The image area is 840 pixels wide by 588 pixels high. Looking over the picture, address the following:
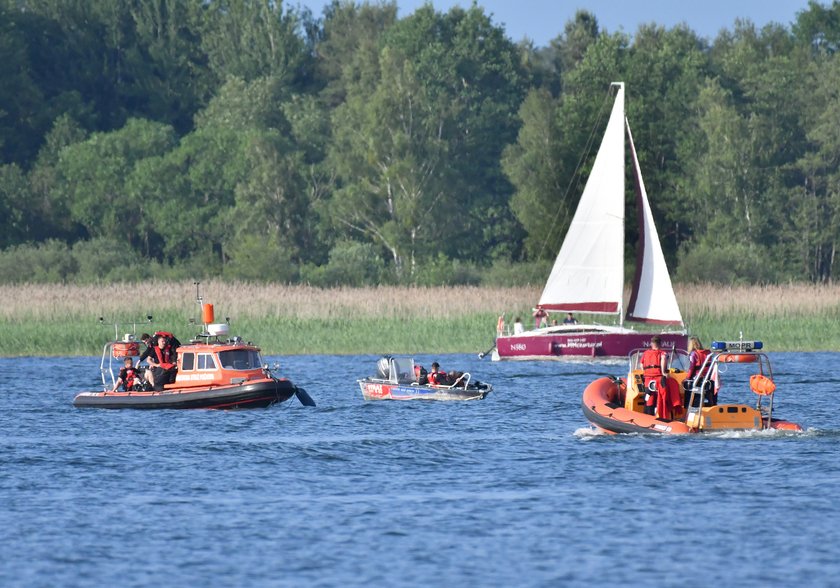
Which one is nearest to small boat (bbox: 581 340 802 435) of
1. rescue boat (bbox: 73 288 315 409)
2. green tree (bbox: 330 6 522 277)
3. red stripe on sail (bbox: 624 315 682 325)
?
rescue boat (bbox: 73 288 315 409)

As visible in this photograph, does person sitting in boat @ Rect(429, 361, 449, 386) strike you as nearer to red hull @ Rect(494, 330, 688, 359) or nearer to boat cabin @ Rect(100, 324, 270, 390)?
boat cabin @ Rect(100, 324, 270, 390)

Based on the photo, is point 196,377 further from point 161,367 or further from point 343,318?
point 343,318

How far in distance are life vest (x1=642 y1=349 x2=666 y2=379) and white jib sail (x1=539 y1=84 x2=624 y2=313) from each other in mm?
25199

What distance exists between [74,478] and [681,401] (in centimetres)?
1172

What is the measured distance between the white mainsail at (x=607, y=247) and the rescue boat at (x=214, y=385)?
65.6ft

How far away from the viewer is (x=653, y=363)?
34.5m

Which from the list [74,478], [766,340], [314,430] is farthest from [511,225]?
[74,478]

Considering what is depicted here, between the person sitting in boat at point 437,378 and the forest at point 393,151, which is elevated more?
the forest at point 393,151

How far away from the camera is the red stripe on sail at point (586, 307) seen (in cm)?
6006

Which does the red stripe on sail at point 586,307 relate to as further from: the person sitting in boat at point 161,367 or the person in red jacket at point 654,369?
the person in red jacket at point 654,369

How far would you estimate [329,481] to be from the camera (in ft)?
103

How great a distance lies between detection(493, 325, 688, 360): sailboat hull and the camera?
57469 mm

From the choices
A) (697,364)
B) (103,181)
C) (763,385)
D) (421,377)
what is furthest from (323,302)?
(103,181)

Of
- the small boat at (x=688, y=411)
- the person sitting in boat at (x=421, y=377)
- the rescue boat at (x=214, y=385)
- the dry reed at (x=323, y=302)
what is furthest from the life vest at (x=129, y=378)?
the dry reed at (x=323, y=302)
